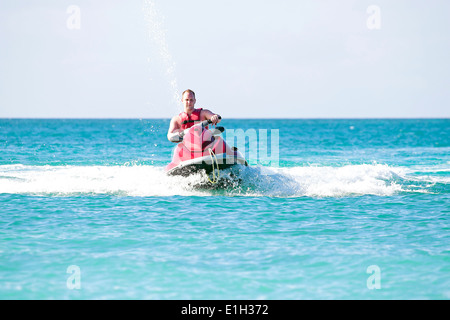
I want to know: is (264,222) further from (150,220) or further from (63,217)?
(63,217)

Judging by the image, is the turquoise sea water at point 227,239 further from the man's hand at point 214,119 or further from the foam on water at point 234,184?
the man's hand at point 214,119

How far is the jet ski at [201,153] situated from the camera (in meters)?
11.1

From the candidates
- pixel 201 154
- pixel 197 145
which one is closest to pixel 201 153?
pixel 201 154

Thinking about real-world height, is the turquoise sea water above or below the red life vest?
below

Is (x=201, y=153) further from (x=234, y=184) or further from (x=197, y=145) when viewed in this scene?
(x=234, y=184)

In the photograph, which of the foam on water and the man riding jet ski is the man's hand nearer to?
the man riding jet ski

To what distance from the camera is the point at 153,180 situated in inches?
505
